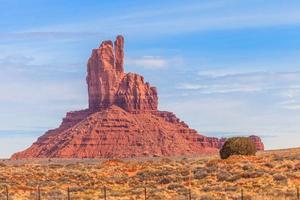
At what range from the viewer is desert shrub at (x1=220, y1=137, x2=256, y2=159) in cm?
6253

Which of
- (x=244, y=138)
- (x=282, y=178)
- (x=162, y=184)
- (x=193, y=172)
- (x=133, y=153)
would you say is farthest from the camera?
(x=133, y=153)

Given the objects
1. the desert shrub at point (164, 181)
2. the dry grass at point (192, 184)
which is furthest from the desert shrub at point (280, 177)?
the desert shrub at point (164, 181)

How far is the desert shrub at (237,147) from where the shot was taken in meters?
62.5

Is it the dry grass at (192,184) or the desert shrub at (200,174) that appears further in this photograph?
the desert shrub at (200,174)

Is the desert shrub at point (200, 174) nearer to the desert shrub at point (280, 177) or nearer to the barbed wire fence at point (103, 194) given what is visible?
A: the desert shrub at point (280, 177)

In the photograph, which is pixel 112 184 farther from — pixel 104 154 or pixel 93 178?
pixel 104 154

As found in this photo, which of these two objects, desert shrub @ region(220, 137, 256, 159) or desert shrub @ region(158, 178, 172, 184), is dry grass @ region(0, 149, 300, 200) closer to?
desert shrub @ region(158, 178, 172, 184)

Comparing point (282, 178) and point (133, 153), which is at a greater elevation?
point (133, 153)

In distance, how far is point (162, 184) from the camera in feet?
145

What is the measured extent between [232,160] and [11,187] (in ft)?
68.9

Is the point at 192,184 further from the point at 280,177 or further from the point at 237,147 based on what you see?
the point at 237,147

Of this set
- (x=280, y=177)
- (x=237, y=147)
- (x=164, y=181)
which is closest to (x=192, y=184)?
(x=164, y=181)

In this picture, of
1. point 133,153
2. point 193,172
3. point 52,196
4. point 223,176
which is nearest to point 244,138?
point 193,172

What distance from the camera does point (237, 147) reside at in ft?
206
